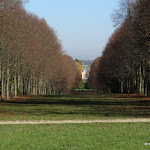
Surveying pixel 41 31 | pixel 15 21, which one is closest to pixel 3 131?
pixel 15 21

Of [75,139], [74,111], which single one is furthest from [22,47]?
[75,139]

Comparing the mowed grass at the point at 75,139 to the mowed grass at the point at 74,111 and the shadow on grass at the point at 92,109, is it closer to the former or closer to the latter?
the mowed grass at the point at 74,111

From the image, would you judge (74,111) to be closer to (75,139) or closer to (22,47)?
(75,139)

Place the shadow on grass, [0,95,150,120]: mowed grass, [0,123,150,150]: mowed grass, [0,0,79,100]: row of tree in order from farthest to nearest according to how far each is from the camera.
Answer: [0,0,79,100]: row of tree, the shadow on grass, [0,95,150,120]: mowed grass, [0,123,150,150]: mowed grass

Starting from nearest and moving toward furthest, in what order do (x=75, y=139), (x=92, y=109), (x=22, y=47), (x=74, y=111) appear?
1. (x=75, y=139)
2. (x=74, y=111)
3. (x=92, y=109)
4. (x=22, y=47)

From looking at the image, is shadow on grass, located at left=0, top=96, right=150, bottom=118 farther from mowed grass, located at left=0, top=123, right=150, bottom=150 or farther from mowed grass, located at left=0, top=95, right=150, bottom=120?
mowed grass, located at left=0, top=123, right=150, bottom=150

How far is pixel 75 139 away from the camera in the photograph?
14.8 metres

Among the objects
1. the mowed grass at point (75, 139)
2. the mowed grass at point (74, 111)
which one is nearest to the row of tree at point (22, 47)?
the mowed grass at point (74, 111)

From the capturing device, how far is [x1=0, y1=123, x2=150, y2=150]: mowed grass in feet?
43.0

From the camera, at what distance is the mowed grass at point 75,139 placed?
1312 cm

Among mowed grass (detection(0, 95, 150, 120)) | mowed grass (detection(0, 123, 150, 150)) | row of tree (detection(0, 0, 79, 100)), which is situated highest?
row of tree (detection(0, 0, 79, 100))

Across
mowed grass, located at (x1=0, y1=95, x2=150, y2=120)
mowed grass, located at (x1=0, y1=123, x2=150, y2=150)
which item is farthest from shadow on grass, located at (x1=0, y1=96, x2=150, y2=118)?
mowed grass, located at (x1=0, y1=123, x2=150, y2=150)

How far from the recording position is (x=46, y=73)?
77875 millimetres

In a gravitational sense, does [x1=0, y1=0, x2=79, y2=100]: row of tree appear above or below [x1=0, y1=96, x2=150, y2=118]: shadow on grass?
above
